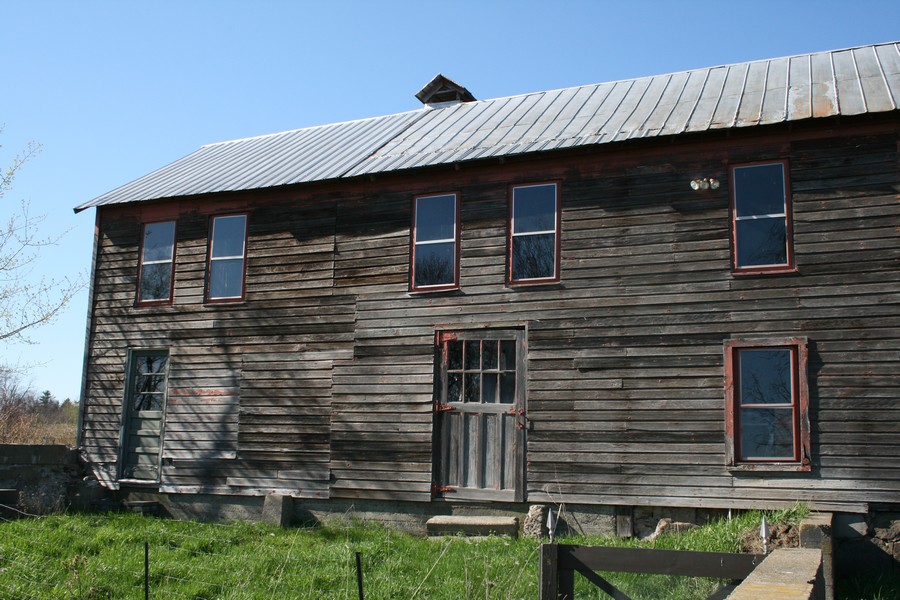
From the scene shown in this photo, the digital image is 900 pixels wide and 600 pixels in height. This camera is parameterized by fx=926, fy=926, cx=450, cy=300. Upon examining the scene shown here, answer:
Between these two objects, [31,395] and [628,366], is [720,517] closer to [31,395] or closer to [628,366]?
[628,366]

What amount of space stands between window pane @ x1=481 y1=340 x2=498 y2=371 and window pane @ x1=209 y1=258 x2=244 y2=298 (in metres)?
5.08

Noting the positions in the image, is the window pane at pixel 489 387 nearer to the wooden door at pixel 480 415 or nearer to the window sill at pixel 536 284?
the wooden door at pixel 480 415

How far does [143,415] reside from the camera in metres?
17.9

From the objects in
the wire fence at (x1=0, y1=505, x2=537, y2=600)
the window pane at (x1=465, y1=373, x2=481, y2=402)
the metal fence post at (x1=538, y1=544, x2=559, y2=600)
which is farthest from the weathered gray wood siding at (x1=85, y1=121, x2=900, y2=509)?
the metal fence post at (x1=538, y1=544, x2=559, y2=600)

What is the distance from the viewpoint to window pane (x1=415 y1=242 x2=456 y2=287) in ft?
50.8

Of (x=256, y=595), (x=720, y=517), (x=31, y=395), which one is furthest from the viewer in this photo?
(x=31, y=395)

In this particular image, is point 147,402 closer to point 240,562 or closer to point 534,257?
point 240,562

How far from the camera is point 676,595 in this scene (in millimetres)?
8797

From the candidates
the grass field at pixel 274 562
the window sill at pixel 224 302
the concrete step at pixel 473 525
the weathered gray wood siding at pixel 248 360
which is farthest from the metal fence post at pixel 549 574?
the window sill at pixel 224 302

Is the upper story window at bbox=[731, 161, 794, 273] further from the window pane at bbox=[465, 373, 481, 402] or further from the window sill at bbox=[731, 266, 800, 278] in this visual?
the window pane at bbox=[465, 373, 481, 402]

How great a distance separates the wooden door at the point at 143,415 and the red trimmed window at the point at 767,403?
1050cm

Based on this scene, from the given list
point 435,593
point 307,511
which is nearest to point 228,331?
point 307,511

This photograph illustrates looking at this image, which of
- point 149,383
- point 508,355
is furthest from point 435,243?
point 149,383

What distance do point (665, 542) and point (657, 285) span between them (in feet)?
12.7
